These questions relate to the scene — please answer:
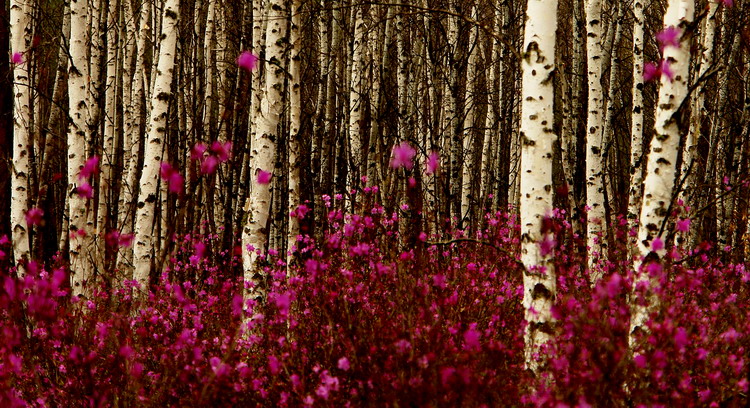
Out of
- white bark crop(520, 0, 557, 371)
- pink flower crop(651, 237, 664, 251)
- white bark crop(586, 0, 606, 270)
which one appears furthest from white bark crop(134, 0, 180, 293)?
white bark crop(586, 0, 606, 270)

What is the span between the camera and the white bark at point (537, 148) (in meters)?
4.12

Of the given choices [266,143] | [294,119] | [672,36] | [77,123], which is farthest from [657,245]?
[77,123]

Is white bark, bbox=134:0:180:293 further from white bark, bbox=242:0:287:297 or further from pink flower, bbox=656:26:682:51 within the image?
pink flower, bbox=656:26:682:51

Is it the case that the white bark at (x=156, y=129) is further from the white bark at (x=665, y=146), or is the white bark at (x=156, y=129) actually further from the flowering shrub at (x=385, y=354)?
the white bark at (x=665, y=146)

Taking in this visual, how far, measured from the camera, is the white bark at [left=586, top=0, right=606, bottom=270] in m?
8.27

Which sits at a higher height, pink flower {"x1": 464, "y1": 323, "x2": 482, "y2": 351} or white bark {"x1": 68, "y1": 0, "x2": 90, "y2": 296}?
white bark {"x1": 68, "y1": 0, "x2": 90, "y2": 296}

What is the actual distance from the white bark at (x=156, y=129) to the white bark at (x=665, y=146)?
4571 mm

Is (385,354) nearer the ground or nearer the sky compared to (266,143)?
nearer the ground

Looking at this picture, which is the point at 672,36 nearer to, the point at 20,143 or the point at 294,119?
the point at 294,119

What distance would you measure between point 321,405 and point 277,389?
0.68 meters

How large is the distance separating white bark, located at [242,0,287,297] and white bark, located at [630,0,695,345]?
3.08 metres

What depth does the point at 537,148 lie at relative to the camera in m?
4.18

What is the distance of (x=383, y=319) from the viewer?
13.3ft

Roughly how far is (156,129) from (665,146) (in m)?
4.78
